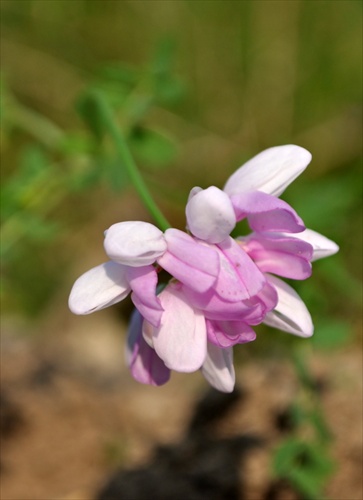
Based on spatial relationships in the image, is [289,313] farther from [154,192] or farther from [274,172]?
[154,192]

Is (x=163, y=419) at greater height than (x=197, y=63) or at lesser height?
lesser

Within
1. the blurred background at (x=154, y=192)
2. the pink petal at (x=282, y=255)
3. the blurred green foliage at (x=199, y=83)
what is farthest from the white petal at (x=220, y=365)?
the blurred green foliage at (x=199, y=83)

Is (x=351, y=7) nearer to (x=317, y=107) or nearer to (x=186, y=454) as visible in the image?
(x=317, y=107)

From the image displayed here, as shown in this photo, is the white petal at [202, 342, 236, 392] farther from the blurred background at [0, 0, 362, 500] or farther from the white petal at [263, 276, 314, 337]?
the blurred background at [0, 0, 362, 500]

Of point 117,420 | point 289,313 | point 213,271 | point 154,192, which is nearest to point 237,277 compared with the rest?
point 213,271

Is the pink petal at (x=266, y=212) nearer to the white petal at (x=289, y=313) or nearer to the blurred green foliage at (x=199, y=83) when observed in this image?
the white petal at (x=289, y=313)

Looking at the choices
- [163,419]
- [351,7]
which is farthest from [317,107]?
[163,419]

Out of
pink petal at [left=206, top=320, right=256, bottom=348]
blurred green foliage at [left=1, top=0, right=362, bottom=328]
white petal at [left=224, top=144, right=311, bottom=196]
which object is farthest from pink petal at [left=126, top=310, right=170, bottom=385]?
blurred green foliage at [left=1, top=0, right=362, bottom=328]
